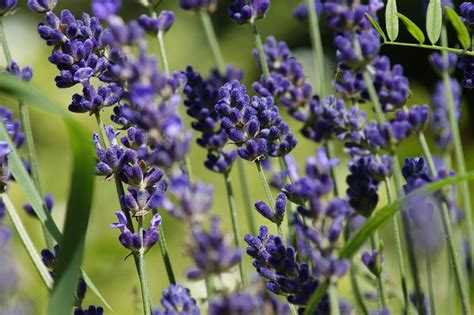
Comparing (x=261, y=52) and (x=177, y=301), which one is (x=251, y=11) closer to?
(x=261, y=52)

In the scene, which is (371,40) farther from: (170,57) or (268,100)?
(170,57)

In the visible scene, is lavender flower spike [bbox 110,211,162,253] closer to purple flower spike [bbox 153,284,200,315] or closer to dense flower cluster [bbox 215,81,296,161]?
dense flower cluster [bbox 215,81,296,161]

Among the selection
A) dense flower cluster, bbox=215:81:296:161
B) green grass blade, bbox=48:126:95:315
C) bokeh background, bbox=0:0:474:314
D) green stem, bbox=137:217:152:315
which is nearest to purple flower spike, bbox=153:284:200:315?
green grass blade, bbox=48:126:95:315

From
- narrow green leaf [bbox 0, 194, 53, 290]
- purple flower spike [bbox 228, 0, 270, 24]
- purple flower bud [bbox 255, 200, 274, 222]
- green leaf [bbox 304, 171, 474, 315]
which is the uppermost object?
purple flower spike [bbox 228, 0, 270, 24]

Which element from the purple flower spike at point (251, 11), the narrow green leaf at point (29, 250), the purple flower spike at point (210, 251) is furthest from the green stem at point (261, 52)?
the purple flower spike at point (210, 251)

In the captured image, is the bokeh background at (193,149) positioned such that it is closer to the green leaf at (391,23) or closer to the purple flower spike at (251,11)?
the purple flower spike at (251,11)

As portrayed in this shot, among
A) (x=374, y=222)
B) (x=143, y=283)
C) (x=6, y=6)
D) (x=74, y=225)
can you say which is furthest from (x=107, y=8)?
(x=6, y=6)
